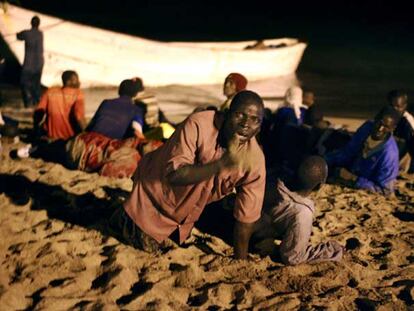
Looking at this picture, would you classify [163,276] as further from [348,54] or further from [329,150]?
[348,54]

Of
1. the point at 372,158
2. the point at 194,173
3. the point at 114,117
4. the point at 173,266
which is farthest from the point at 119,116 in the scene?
the point at 372,158

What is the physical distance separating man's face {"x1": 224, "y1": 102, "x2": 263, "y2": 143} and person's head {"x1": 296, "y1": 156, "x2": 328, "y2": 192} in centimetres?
60

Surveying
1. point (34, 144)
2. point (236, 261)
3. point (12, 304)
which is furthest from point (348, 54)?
point (12, 304)

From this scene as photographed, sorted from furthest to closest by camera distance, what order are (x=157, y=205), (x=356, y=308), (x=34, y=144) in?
(x=34, y=144), (x=157, y=205), (x=356, y=308)

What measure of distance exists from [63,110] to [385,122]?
3.90 m

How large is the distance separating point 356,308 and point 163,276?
1451mm

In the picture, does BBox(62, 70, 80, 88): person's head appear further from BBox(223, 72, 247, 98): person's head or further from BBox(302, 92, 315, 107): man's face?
BBox(302, 92, 315, 107): man's face

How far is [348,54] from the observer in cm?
1684

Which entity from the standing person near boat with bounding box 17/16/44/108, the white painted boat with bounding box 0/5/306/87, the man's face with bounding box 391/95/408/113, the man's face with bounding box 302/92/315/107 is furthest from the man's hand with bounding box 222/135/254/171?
the white painted boat with bounding box 0/5/306/87

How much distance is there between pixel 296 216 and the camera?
3619 millimetres

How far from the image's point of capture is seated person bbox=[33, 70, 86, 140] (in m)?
5.89

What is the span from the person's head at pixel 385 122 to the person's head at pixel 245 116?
2433 mm

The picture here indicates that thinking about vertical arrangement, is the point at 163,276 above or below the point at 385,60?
below

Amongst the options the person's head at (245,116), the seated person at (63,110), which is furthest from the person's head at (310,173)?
the seated person at (63,110)
